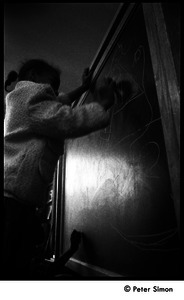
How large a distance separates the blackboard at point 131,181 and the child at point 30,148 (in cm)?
14

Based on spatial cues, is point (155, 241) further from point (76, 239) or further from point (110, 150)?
point (76, 239)

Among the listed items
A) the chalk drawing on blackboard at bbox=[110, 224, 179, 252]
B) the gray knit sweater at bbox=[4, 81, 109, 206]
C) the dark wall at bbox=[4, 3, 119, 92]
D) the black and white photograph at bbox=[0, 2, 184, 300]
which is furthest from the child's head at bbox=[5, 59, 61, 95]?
the chalk drawing on blackboard at bbox=[110, 224, 179, 252]

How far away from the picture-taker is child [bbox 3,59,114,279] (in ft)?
3.01

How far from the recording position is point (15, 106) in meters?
1.04

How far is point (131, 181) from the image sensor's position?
85cm

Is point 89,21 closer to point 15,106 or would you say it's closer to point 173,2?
point 15,106

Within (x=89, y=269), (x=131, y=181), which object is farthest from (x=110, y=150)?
(x=89, y=269)

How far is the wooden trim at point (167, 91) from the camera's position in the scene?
21.7 inches

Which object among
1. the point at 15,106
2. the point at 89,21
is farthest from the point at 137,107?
the point at 89,21

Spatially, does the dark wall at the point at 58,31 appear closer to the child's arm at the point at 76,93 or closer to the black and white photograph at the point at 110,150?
the black and white photograph at the point at 110,150

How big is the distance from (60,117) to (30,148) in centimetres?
16

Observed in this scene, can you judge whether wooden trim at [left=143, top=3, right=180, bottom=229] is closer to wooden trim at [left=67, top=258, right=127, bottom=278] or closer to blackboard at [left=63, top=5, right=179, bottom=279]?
blackboard at [left=63, top=5, right=179, bottom=279]

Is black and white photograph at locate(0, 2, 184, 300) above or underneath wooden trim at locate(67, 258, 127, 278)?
above
